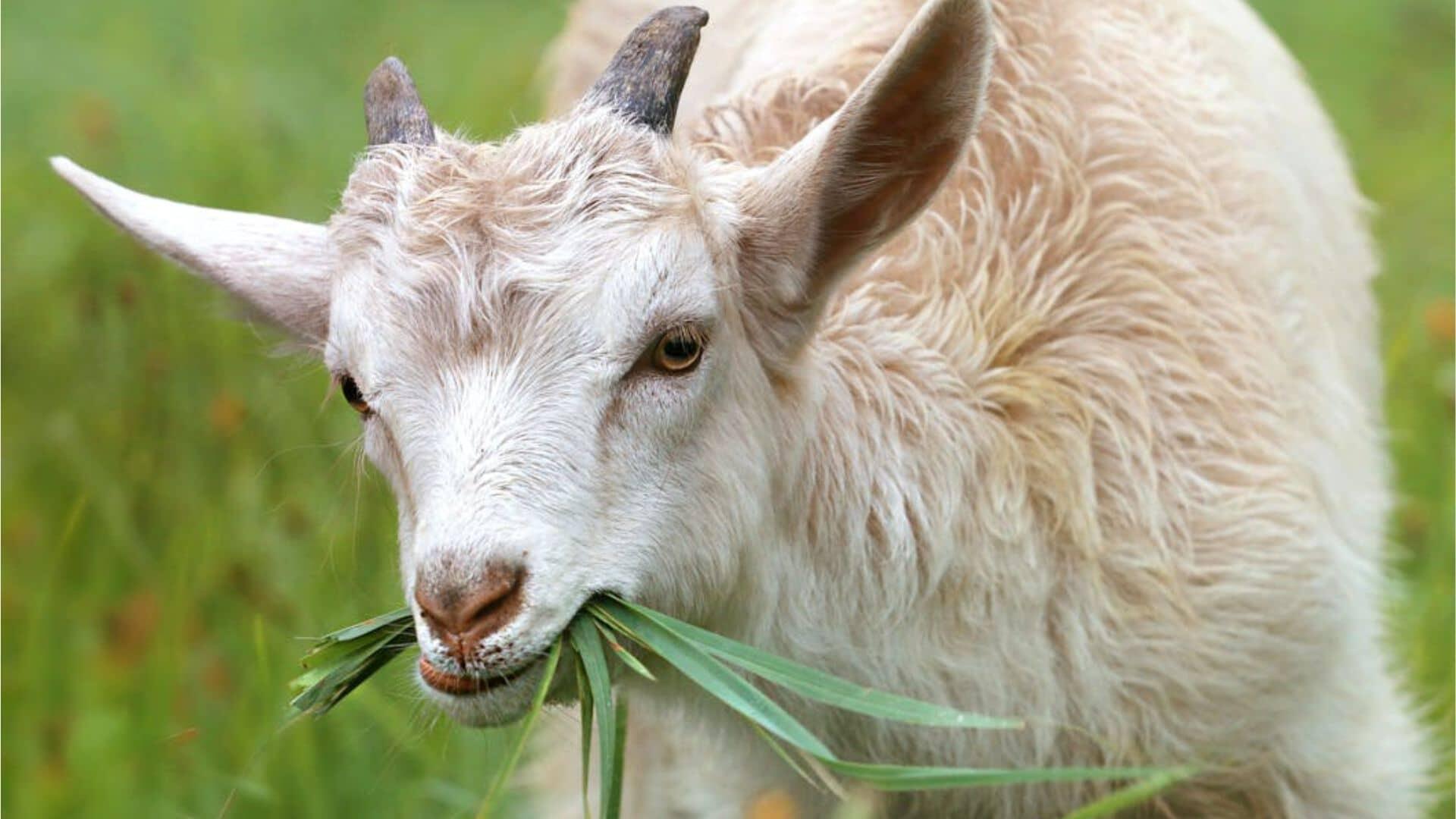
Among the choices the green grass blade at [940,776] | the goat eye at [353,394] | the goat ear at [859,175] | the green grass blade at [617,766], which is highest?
the goat ear at [859,175]

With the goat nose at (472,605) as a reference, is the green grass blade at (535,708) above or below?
below

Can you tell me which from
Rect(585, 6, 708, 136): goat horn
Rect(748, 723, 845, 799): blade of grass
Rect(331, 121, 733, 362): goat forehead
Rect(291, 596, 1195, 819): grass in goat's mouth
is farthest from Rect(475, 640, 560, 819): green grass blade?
Rect(585, 6, 708, 136): goat horn

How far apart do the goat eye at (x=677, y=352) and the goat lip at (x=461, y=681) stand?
543 millimetres

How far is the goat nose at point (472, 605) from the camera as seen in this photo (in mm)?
3082

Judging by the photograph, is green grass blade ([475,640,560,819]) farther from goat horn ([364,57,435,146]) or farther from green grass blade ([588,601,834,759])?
goat horn ([364,57,435,146])

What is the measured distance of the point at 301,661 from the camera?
141 inches

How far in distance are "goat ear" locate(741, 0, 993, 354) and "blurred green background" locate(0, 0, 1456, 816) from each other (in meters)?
0.88

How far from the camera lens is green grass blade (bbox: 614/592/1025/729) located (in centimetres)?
319

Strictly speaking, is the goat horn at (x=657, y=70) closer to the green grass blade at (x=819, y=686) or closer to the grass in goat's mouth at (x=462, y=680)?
the green grass blade at (x=819, y=686)

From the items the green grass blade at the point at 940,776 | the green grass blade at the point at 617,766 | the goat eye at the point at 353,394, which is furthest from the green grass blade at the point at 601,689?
the goat eye at the point at 353,394

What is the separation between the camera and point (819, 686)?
3.27 meters

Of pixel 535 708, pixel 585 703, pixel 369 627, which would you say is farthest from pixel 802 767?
pixel 535 708

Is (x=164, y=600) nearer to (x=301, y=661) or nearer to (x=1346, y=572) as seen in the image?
(x=301, y=661)

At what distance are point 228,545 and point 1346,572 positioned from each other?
3.50 m
